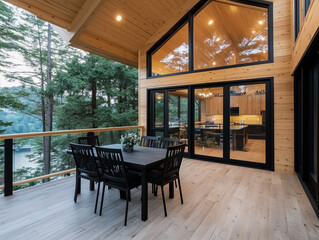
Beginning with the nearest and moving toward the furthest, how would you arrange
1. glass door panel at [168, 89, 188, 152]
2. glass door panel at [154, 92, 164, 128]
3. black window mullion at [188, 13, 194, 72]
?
black window mullion at [188, 13, 194, 72]
glass door panel at [168, 89, 188, 152]
glass door panel at [154, 92, 164, 128]

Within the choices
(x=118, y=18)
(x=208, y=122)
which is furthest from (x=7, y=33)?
(x=208, y=122)

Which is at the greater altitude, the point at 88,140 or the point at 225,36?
the point at 225,36

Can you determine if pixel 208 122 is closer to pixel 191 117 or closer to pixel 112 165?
pixel 191 117

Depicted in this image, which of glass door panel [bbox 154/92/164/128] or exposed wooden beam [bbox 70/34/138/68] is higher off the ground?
exposed wooden beam [bbox 70/34/138/68]

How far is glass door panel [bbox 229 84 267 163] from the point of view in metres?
4.36

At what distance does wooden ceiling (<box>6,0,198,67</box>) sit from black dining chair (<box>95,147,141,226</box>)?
134 inches

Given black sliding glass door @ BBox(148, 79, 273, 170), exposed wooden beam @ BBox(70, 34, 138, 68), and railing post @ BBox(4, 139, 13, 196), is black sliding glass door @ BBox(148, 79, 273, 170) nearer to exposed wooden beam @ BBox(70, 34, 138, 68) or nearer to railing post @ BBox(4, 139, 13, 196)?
exposed wooden beam @ BBox(70, 34, 138, 68)

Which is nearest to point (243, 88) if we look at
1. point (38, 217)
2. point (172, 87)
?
point (172, 87)

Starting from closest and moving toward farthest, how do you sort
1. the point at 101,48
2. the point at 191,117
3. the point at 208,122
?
the point at 208,122 < the point at 101,48 < the point at 191,117

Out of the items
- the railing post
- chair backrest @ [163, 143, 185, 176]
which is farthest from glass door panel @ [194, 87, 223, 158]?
the railing post

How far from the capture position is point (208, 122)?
16.8 feet

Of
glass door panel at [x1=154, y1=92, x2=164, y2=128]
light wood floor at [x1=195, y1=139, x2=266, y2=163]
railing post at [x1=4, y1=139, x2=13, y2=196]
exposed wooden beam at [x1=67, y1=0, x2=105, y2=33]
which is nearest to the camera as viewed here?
railing post at [x1=4, y1=139, x2=13, y2=196]

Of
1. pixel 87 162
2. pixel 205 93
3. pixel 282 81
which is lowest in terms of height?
pixel 87 162

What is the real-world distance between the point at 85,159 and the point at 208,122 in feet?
12.2
